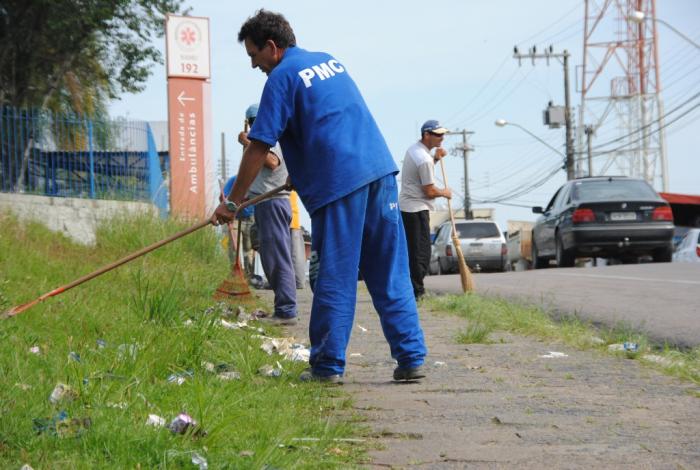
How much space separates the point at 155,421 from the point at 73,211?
12.5 m

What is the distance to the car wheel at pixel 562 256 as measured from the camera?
19.0 m

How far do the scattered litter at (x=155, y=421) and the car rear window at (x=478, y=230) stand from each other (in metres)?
26.2

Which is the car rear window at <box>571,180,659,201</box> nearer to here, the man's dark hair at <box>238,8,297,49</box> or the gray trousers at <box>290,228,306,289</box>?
the gray trousers at <box>290,228,306,289</box>

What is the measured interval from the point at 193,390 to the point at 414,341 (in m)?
1.47

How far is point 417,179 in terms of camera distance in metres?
9.99

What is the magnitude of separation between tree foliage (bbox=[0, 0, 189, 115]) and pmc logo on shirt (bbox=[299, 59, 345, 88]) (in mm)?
17575

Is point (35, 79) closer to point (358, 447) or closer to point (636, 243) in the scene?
point (636, 243)

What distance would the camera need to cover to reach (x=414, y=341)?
5.22 m

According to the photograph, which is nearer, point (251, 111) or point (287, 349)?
point (287, 349)

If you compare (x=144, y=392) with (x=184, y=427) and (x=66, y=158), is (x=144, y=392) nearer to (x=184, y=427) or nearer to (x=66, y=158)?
(x=184, y=427)

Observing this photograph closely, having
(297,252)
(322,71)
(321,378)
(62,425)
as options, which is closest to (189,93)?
(297,252)

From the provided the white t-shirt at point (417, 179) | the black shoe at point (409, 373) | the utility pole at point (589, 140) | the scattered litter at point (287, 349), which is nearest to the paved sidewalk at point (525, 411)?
the black shoe at point (409, 373)

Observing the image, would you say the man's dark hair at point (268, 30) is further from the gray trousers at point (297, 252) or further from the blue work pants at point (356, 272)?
the gray trousers at point (297, 252)

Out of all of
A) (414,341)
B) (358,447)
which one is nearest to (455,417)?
(358,447)
